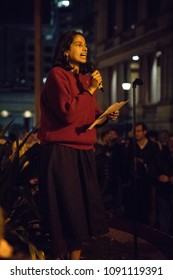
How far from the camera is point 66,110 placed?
3656mm

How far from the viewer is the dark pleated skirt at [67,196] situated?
374 centimetres

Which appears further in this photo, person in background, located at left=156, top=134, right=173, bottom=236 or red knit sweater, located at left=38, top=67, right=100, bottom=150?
person in background, located at left=156, top=134, right=173, bottom=236

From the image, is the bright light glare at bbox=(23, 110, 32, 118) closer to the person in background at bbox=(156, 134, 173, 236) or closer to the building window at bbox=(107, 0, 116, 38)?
the building window at bbox=(107, 0, 116, 38)

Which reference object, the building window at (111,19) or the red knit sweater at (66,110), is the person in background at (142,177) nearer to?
the red knit sweater at (66,110)

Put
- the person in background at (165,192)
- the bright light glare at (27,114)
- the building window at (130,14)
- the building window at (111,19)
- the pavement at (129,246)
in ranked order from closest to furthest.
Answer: the pavement at (129,246) < the person in background at (165,192) < the building window at (130,14) < the building window at (111,19) < the bright light glare at (27,114)

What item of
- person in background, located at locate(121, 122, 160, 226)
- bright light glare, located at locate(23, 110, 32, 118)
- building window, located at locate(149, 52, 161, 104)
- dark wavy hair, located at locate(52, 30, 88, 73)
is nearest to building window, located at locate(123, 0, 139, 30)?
building window, located at locate(149, 52, 161, 104)

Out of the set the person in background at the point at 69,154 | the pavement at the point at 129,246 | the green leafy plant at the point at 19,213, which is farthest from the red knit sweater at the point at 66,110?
the pavement at the point at 129,246

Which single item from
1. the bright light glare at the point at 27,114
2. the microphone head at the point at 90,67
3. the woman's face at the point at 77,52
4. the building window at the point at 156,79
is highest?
the building window at the point at 156,79

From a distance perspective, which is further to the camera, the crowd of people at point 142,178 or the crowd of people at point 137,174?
the crowd of people at point 142,178

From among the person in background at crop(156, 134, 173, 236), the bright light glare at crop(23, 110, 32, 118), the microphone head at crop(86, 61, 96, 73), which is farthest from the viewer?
the bright light glare at crop(23, 110, 32, 118)

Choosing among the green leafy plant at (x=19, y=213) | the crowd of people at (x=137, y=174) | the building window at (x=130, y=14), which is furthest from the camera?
the building window at (x=130, y=14)

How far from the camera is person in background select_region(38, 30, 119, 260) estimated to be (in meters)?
3.72
